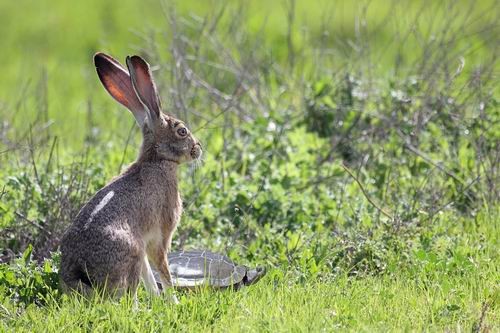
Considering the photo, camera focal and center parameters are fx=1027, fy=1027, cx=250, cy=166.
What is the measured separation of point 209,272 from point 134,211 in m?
0.58

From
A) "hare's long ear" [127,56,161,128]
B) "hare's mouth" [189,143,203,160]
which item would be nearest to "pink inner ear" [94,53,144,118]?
"hare's long ear" [127,56,161,128]

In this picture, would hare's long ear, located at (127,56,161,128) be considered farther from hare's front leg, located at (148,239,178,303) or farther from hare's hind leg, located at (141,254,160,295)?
hare's hind leg, located at (141,254,160,295)

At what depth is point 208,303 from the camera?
5551 mm

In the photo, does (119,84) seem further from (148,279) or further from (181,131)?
(148,279)

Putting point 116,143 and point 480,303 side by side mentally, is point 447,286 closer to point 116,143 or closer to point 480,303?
point 480,303

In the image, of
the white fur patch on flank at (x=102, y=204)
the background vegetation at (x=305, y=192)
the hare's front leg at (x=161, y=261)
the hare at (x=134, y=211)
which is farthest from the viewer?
the hare's front leg at (x=161, y=261)

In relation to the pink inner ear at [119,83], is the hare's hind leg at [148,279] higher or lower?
lower

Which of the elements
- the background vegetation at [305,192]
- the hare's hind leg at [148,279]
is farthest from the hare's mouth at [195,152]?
the hare's hind leg at [148,279]

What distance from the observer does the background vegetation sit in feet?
18.1

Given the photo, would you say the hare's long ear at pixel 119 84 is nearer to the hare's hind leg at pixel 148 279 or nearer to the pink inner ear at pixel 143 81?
the pink inner ear at pixel 143 81

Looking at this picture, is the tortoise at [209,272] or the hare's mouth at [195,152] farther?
the hare's mouth at [195,152]

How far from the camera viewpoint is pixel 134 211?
19.6 ft

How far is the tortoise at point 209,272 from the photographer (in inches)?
236

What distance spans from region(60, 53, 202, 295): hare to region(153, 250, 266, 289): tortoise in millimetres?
144
